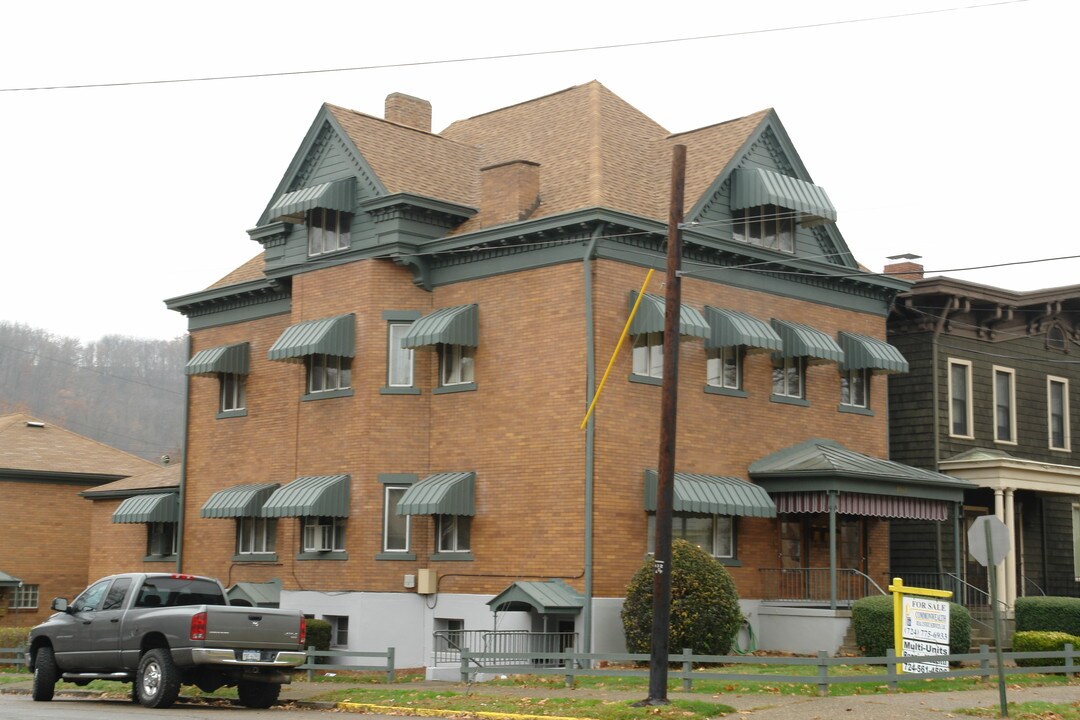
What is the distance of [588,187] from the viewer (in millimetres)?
30484

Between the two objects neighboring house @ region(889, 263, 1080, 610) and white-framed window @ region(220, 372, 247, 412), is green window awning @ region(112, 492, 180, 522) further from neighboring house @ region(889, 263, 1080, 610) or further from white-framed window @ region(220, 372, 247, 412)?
neighboring house @ region(889, 263, 1080, 610)

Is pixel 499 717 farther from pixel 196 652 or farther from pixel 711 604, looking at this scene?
pixel 711 604

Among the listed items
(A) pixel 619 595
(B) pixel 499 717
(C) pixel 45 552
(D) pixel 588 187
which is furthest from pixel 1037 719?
(C) pixel 45 552

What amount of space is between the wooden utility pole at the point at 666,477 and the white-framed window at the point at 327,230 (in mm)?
13375

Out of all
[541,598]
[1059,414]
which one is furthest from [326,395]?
[1059,414]

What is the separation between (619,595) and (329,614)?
740 centimetres

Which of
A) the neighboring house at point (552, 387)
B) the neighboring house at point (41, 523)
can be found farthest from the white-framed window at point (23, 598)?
the neighboring house at point (552, 387)

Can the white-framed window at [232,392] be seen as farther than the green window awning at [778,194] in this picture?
Yes

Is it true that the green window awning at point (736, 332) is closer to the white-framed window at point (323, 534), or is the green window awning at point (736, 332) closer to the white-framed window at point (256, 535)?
the white-framed window at point (323, 534)

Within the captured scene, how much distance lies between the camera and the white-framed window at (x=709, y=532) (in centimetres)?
2997

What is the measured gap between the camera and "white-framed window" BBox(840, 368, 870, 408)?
34.6m

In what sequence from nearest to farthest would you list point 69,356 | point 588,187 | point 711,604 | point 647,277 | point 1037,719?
point 1037,719
point 711,604
point 647,277
point 588,187
point 69,356

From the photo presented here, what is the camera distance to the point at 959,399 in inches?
1469

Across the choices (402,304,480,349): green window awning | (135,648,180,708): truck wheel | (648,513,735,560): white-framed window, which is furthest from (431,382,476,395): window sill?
(135,648,180,708): truck wheel
